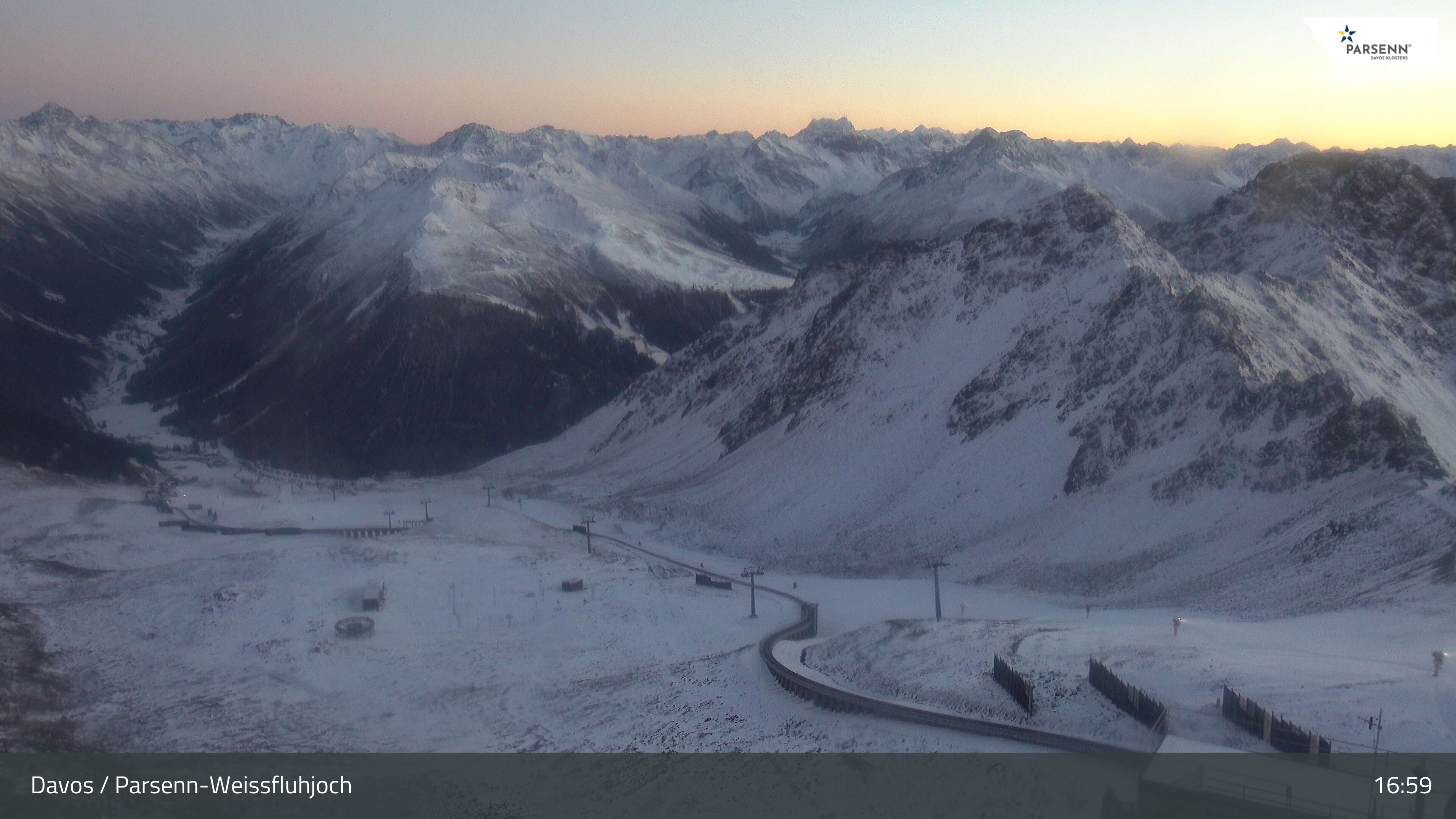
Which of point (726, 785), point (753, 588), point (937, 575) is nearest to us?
point (726, 785)

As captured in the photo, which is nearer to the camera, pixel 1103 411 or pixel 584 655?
pixel 584 655

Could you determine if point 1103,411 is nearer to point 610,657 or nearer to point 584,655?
point 610,657

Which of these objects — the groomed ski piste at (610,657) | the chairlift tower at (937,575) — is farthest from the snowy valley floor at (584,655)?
the chairlift tower at (937,575)

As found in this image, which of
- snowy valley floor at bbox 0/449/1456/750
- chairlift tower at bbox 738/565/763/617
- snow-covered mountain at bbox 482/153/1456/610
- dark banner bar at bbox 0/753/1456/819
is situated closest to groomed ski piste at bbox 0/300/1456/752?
snowy valley floor at bbox 0/449/1456/750

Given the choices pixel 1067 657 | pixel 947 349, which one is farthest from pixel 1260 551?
pixel 947 349

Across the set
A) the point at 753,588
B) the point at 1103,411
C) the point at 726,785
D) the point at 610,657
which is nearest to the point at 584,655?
the point at 610,657
